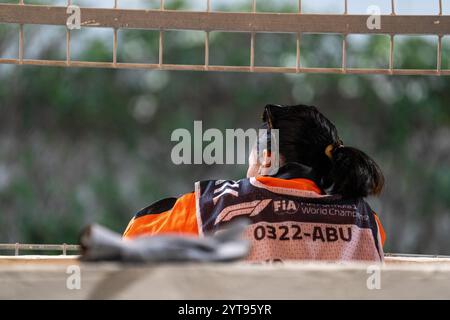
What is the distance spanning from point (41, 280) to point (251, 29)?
758 mm

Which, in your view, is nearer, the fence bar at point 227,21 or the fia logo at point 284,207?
the fia logo at point 284,207

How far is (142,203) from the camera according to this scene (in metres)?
4.72

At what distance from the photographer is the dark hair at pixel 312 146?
3.29ft

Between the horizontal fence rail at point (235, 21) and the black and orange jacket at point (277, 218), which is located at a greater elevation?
the horizontal fence rail at point (235, 21)

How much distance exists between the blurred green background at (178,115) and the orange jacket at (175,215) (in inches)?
150

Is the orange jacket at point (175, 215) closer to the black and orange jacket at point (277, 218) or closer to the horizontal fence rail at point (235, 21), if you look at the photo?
the black and orange jacket at point (277, 218)

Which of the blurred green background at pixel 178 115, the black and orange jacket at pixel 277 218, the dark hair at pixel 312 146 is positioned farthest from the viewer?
the blurred green background at pixel 178 115

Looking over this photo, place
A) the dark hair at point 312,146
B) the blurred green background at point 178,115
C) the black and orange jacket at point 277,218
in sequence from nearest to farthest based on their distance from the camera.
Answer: the black and orange jacket at point 277,218, the dark hair at point 312,146, the blurred green background at point 178,115

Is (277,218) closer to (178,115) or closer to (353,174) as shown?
(353,174)

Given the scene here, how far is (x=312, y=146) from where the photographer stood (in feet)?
3.33

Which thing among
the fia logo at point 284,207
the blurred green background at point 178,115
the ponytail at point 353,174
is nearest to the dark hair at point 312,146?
the ponytail at point 353,174

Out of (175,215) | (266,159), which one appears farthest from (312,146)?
(175,215)
